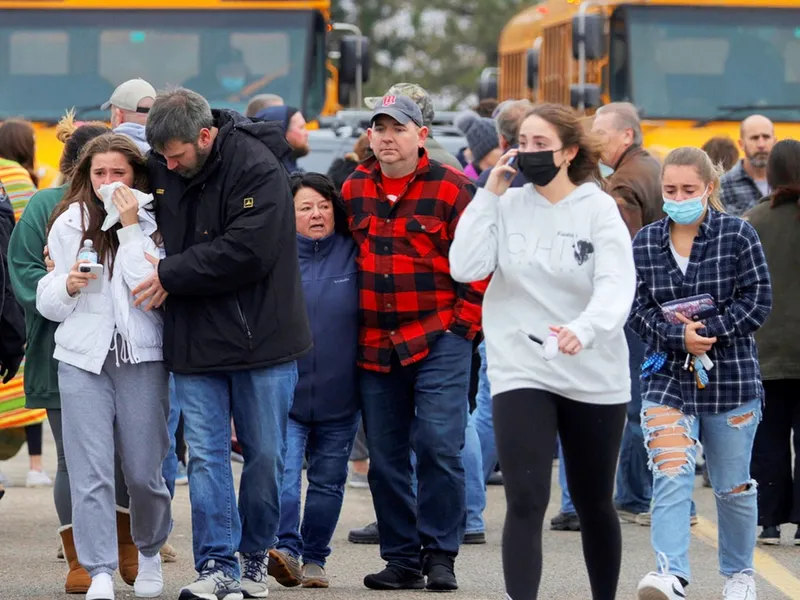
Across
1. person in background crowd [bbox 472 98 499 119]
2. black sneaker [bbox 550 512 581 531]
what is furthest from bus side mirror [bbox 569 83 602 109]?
black sneaker [bbox 550 512 581 531]

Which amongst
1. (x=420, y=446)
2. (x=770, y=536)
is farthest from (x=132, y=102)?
(x=770, y=536)

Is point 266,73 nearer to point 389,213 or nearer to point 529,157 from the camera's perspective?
point 389,213

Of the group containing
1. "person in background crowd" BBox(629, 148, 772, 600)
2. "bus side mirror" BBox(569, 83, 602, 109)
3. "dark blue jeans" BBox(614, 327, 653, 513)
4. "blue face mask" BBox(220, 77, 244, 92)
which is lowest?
"dark blue jeans" BBox(614, 327, 653, 513)

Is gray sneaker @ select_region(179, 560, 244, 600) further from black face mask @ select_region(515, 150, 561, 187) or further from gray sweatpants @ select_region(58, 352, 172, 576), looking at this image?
black face mask @ select_region(515, 150, 561, 187)

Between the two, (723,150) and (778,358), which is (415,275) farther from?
(723,150)

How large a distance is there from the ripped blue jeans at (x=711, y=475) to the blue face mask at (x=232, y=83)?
953 cm

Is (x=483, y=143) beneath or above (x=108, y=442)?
above

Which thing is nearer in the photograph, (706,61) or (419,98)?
(419,98)

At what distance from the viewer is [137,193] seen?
663 centimetres

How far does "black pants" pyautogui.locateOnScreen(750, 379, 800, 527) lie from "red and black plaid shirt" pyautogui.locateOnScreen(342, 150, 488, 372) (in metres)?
2.31

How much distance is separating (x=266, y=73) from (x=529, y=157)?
10.5 metres

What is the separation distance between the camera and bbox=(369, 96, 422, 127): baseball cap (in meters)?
7.05

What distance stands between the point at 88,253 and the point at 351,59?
1022 centimetres

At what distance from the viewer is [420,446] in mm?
7215
